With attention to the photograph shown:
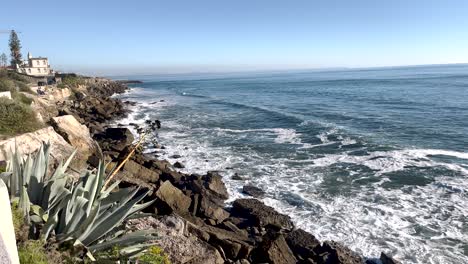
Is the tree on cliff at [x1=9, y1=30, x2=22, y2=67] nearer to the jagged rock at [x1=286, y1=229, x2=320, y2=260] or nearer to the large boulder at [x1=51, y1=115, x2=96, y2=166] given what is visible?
the large boulder at [x1=51, y1=115, x2=96, y2=166]

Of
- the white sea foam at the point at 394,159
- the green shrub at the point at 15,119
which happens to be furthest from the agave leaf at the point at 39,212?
the white sea foam at the point at 394,159

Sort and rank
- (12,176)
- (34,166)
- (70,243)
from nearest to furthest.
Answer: (70,243) < (12,176) < (34,166)

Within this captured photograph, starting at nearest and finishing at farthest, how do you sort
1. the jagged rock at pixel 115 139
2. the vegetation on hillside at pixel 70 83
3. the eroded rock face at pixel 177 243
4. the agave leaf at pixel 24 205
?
the agave leaf at pixel 24 205 < the eroded rock face at pixel 177 243 < the jagged rock at pixel 115 139 < the vegetation on hillside at pixel 70 83

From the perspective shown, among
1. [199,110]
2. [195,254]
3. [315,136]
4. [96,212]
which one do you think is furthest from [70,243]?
[199,110]

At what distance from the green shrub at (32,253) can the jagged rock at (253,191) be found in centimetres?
1232

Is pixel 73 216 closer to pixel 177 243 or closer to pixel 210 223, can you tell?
pixel 177 243

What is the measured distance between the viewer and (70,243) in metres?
5.13

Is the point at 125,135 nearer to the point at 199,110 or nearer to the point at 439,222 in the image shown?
the point at 439,222

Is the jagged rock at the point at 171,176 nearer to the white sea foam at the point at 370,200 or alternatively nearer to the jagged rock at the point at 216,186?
the jagged rock at the point at 216,186

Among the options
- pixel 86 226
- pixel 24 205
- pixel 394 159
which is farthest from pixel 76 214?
pixel 394 159

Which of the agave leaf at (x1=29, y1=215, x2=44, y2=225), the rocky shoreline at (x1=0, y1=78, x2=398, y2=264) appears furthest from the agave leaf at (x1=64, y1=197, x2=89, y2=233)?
the rocky shoreline at (x1=0, y1=78, x2=398, y2=264)

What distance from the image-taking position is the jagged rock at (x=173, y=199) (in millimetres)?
12031

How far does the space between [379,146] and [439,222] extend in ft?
39.0

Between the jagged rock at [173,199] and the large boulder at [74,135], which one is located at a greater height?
the large boulder at [74,135]
